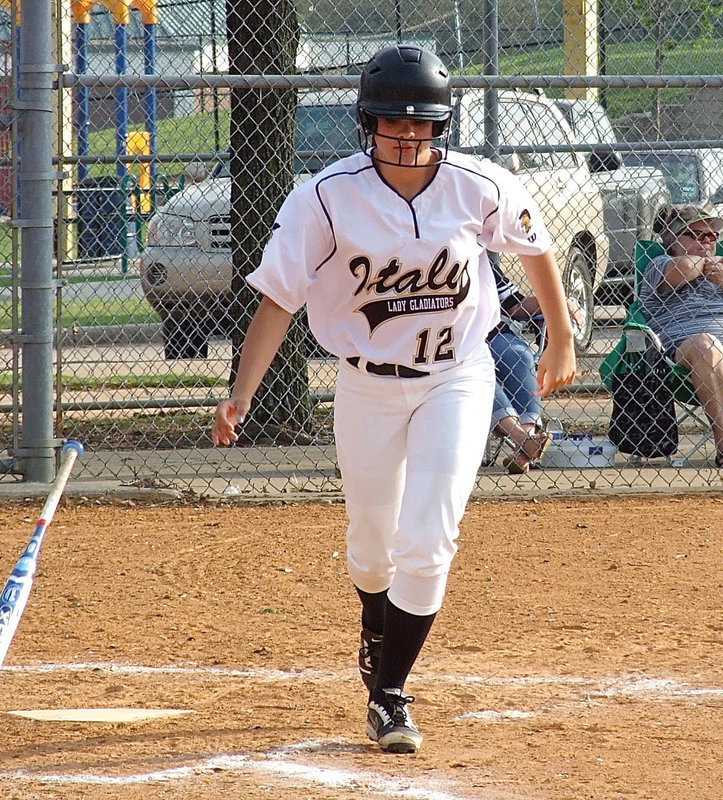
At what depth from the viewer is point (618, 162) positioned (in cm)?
1158

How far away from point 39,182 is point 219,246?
348cm

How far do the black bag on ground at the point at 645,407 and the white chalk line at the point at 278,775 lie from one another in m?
4.48

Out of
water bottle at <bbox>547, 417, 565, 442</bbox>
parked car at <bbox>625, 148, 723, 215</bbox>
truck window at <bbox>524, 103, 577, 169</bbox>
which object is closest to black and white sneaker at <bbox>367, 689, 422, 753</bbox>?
water bottle at <bbox>547, 417, 565, 442</bbox>

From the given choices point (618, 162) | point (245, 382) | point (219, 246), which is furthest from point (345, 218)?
point (618, 162)

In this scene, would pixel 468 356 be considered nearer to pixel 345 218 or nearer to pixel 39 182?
→ pixel 345 218

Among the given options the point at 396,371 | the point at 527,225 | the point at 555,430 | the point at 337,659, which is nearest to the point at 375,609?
the point at 337,659

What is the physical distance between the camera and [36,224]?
21.1 ft

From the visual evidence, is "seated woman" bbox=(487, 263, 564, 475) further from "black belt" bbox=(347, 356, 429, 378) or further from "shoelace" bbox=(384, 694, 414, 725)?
"shoelace" bbox=(384, 694, 414, 725)

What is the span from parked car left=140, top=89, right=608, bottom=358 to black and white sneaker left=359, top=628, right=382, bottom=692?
17.6 ft

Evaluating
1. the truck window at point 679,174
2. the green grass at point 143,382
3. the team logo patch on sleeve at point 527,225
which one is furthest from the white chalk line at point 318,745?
the truck window at point 679,174

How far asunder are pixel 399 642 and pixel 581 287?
7.74 m

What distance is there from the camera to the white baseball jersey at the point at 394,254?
350cm

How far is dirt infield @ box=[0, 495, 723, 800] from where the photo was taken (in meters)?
3.33

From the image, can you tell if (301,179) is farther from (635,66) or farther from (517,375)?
(635,66)
